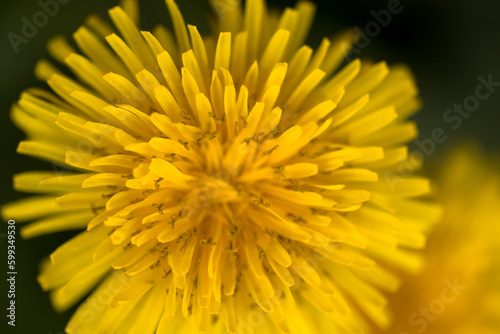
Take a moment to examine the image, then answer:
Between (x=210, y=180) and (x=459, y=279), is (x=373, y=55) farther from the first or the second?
(x=210, y=180)

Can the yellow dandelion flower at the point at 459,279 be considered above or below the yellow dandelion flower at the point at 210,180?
below

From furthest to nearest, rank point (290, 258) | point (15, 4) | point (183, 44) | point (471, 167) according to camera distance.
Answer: point (471, 167), point (15, 4), point (183, 44), point (290, 258)

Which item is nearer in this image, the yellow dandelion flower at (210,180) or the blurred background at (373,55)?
the yellow dandelion flower at (210,180)

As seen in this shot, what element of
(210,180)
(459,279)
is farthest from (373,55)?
(210,180)

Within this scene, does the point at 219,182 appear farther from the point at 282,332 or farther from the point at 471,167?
the point at 471,167

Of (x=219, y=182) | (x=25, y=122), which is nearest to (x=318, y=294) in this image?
(x=219, y=182)
